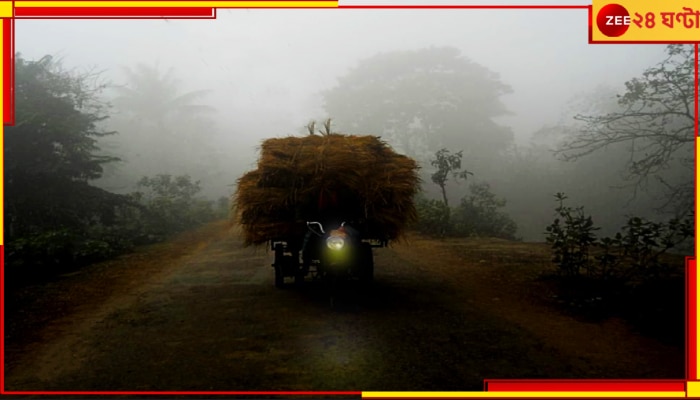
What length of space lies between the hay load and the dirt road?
0.95 metres

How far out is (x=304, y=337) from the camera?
432 centimetres

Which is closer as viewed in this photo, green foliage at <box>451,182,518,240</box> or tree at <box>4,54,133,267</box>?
tree at <box>4,54,133,267</box>

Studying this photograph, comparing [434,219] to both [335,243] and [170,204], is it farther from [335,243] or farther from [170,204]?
[335,243]

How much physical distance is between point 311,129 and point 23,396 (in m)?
4.17

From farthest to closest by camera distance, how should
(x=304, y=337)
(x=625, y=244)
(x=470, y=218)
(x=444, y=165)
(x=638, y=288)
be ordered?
(x=470, y=218), (x=444, y=165), (x=625, y=244), (x=638, y=288), (x=304, y=337)

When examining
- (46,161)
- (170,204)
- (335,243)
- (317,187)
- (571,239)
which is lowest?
(571,239)

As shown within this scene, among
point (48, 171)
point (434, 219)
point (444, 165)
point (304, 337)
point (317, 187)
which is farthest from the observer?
point (434, 219)

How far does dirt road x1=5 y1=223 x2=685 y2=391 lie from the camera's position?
11.3 feet

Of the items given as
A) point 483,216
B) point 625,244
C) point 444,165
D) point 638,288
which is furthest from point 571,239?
point 483,216

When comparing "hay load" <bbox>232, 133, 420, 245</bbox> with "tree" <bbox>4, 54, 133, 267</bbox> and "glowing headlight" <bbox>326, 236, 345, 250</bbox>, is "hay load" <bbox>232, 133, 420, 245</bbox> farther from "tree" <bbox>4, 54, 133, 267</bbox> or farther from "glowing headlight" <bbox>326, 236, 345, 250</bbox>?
"tree" <bbox>4, 54, 133, 267</bbox>

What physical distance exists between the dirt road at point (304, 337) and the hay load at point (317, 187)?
95 cm

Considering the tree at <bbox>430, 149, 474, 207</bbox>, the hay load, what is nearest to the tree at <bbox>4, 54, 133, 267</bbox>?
the hay load

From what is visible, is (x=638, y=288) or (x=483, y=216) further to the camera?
(x=483, y=216)

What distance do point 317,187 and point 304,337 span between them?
1.85 metres
